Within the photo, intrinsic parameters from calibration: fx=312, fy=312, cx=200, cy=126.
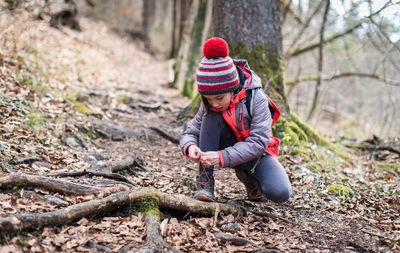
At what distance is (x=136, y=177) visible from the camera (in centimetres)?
403

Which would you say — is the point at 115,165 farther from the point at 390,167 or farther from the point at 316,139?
the point at 390,167

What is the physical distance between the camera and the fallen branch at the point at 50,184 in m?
2.86

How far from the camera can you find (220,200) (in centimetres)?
349

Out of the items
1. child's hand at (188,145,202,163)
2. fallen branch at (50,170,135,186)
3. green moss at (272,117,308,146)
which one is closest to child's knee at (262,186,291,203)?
child's hand at (188,145,202,163)

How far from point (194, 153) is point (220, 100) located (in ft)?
1.92

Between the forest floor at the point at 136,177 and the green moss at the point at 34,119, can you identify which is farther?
the green moss at the point at 34,119

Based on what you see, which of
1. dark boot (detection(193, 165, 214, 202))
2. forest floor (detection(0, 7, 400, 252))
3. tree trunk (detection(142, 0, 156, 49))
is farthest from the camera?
tree trunk (detection(142, 0, 156, 49))

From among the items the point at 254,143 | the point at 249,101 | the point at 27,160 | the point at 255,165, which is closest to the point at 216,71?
the point at 249,101

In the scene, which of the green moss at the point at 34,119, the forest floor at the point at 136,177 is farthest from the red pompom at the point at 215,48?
the green moss at the point at 34,119

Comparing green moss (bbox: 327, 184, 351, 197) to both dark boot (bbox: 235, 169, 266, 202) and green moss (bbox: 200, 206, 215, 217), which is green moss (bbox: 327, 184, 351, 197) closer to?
dark boot (bbox: 235, 169, 266, 202)

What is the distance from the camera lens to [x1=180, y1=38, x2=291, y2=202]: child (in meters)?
2.97

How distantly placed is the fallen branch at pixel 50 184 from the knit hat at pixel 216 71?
1.47 meters

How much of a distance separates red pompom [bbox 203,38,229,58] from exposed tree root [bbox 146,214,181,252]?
1.59 metres

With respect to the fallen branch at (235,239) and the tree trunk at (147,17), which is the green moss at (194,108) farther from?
the tree trunk at (147,17)
